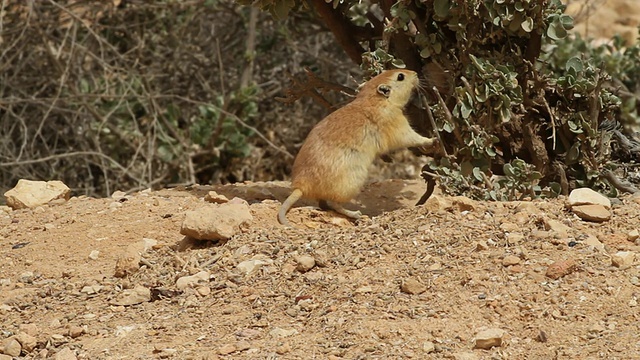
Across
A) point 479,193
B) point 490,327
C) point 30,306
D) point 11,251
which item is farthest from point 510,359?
point 11,251

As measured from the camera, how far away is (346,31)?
6.97m

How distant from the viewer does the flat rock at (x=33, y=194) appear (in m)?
7.03

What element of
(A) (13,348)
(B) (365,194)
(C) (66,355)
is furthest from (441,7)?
(A) (13,348)

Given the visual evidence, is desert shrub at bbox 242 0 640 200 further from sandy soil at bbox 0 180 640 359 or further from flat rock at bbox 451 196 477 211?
sandy soil at bbox 0 180 640 359

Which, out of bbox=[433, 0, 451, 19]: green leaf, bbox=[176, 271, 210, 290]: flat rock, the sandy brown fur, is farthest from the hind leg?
bbox=[176, 271, 210, 290]: flat rock

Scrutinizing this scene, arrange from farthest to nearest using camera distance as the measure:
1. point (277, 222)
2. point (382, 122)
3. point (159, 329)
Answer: point (382, 122) < point (277, 222) < point (159, 329)

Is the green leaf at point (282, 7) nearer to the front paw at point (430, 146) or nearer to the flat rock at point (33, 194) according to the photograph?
the front paw at point (430, 146)

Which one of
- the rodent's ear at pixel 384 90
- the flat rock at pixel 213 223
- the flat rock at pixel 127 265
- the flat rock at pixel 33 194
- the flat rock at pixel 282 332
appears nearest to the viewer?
the flat rock at pixel 282 332

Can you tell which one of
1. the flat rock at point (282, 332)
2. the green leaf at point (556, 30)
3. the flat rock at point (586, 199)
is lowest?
the flat rock at point (282, 332)

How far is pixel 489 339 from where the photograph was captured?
14.0 feet

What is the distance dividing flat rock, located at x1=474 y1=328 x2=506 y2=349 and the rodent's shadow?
264 cm

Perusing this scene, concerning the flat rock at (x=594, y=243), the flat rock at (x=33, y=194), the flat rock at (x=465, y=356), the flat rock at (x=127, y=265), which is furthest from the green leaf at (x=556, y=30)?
the flat rock at (x=33, y=194)

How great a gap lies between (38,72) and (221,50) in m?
2.10

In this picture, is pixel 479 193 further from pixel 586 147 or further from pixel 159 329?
pixel 159 329
